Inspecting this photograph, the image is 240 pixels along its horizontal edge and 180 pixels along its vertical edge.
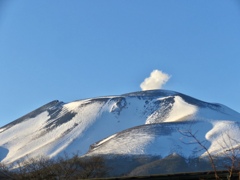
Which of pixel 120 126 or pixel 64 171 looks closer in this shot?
pixel 64 171

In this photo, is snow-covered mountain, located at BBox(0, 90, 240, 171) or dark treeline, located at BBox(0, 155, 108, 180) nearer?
dark treeline, located at BBox(0, 155, 108, 180)

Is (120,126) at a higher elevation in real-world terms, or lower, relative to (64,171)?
higher

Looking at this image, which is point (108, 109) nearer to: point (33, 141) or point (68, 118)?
point (68, 118)

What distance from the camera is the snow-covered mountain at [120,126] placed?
108000mm

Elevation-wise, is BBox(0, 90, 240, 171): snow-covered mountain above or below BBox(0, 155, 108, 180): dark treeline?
above

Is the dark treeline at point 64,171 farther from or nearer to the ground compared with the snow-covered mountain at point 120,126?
nearer to the ground

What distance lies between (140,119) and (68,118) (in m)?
23.5

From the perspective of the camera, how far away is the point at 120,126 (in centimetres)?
14950

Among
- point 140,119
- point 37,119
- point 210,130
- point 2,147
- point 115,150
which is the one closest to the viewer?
point 115,150

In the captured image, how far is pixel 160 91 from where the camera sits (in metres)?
175

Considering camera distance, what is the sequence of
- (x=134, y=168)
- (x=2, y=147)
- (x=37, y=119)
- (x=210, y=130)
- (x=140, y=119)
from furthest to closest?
(x=37, y=119) < (x=140, y=119) < (x=2, y=147) < (x=210, y=130) < (x=134, y=168)

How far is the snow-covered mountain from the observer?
10800cm

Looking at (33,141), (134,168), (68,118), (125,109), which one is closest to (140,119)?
(125,109)

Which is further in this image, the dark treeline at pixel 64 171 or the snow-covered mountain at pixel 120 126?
the snow-covered mountain at pixel 120 126
